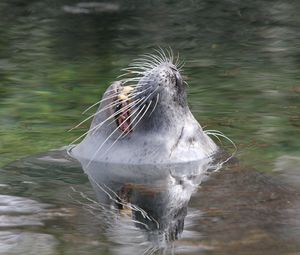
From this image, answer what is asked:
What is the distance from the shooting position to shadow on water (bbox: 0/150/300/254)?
15.7 feet

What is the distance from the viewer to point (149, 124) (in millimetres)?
6422

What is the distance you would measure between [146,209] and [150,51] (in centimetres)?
497

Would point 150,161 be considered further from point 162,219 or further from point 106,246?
point 106,246

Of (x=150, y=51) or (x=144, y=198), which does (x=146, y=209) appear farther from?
(x=150, y=51)

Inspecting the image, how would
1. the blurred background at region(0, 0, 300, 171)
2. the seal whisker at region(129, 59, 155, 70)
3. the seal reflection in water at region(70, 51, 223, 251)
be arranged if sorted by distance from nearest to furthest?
the seal reflection in water at region(70, 51, 223, 251) → the seal whisker at region(129, 59, 155, 70) → the blurred background at region(0, 0, 300, 171)

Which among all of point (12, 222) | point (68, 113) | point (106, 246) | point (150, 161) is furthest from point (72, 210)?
point (68, 113)

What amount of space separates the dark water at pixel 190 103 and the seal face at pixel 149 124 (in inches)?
12.1

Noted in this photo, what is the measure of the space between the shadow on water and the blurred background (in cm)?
80

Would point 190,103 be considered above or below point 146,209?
below

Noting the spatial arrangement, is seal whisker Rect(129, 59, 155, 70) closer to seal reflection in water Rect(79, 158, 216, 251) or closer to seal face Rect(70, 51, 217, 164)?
seal face Rect(70, 51, 217, 164)

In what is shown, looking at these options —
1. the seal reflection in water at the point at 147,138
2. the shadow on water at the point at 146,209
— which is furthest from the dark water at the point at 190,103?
the seal reflection in water at the point at 147,138

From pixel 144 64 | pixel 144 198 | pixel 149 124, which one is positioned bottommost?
pixel 144 198

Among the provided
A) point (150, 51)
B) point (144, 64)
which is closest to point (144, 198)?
point (144, 64)

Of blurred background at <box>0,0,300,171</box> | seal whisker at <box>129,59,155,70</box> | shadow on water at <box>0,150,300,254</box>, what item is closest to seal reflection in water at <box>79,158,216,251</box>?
shadow on water at <box>0,150,300,254</box>
